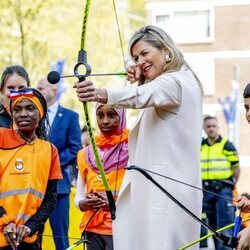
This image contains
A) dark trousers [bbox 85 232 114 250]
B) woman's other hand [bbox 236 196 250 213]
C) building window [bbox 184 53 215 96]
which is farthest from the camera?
building window [bbox 184 53 215 96]

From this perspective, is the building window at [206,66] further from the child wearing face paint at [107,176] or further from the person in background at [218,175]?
the child wearing face paint at [107,176]

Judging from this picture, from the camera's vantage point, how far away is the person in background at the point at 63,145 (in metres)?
8.10

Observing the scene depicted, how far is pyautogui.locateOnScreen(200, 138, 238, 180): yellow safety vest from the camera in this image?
1177cm

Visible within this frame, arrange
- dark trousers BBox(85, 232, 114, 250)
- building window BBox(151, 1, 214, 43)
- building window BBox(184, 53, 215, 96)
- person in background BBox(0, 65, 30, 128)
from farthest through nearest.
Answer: building window BBox(184, 53, 215, 96) → building window BBox(151, 1, 214, 43) → person in background BBox(0, 65, 30, 128) → dark trousers BBox(85, 232, 114, 250)

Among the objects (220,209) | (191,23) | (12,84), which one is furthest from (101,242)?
(191,23)

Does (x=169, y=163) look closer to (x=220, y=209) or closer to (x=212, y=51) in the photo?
(x=220, y=209)

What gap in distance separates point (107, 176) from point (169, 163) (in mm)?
1208

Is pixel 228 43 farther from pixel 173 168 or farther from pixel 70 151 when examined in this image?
pixel 173 168

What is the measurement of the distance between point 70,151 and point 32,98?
2.32 meters

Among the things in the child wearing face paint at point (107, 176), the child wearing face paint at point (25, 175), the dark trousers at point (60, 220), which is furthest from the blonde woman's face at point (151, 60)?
the dark trousers at point (60, 220)

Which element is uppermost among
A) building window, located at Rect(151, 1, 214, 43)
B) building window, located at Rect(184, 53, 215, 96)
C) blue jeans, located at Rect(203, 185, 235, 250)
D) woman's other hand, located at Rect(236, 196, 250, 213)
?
building window, located at Rect(151, 1, 214, 43)

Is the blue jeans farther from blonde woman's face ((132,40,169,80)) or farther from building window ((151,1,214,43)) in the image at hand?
building window ((151,1,214,43))

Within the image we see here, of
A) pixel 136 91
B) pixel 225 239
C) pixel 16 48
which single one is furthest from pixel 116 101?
pixel 16 48

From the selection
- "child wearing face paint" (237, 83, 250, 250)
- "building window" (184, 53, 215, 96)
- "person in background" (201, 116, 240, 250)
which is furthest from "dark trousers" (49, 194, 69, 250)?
"building window" (184, 53, 215, 96)
